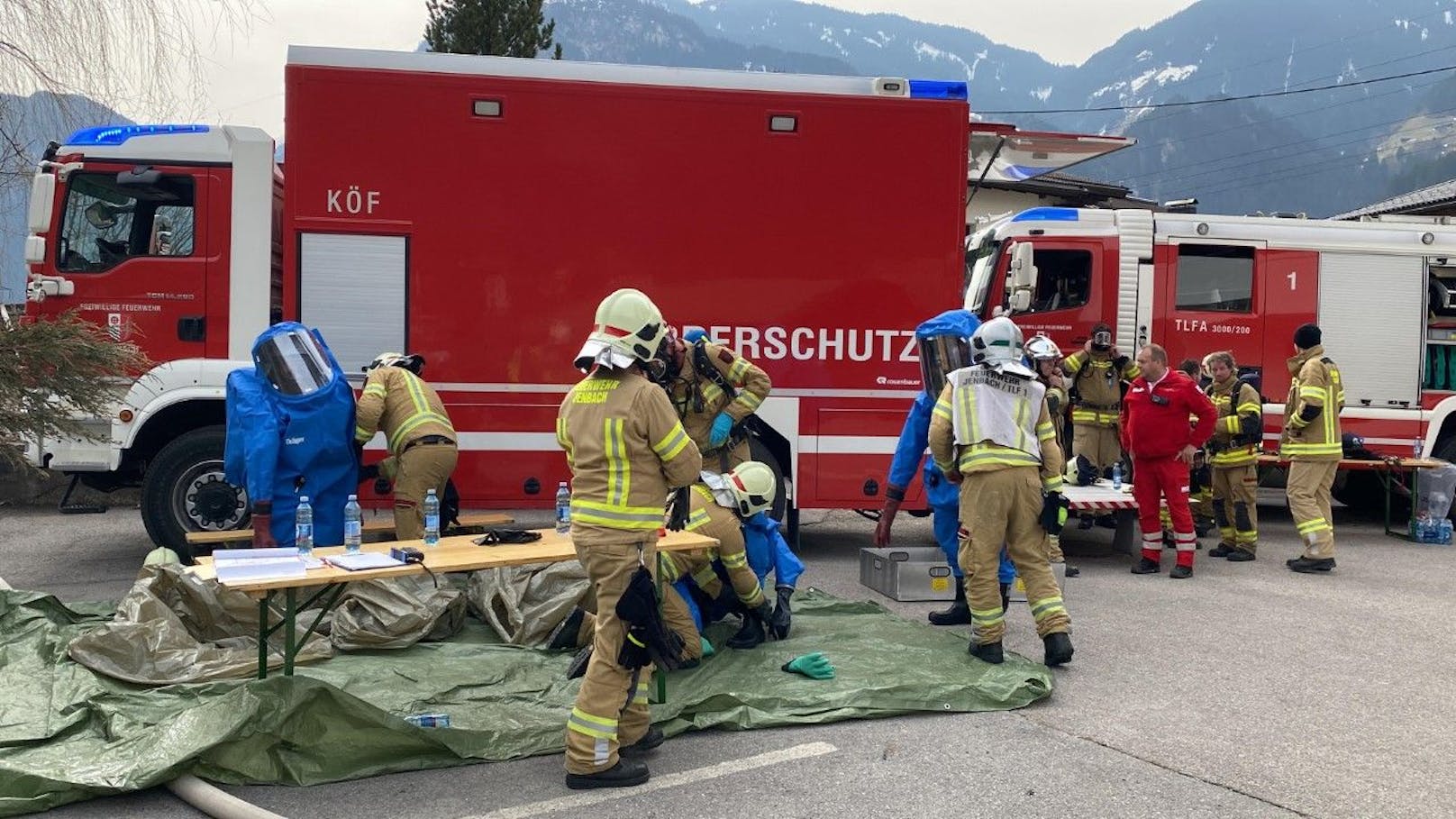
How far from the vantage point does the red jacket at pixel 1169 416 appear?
8.28 m

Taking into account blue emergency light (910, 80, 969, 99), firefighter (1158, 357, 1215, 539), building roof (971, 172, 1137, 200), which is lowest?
firefighter (1158, 357, 1215, 539)

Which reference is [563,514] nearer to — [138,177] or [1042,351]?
[1042,351]

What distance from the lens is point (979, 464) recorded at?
579 centimetres

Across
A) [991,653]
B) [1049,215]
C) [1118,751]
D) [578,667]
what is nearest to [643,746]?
[578,667]

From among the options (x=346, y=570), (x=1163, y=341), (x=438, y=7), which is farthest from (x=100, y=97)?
(x=438, y=7)

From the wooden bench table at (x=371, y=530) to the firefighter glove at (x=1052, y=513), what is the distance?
3610 millimetres

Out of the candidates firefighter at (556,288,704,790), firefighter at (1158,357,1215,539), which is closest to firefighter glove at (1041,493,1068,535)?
firefighter at (556,288,704,790)

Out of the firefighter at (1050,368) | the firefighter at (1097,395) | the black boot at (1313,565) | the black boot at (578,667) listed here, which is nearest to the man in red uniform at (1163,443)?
the firefighter at (1050,368)

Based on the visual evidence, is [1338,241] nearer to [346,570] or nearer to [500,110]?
[500,110]

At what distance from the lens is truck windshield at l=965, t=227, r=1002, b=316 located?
10.6 m

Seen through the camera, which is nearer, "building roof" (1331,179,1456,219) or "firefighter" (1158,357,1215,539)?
"firefighter" (1158,357,1215,539)

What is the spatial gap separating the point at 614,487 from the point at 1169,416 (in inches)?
216

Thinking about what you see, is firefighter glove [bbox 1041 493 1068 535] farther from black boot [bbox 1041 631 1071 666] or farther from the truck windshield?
the truck windshield

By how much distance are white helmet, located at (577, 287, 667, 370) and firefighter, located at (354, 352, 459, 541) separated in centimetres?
297
